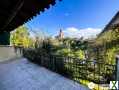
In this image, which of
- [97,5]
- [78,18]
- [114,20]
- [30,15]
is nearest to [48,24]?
[78,18]

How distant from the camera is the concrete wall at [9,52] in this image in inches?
812

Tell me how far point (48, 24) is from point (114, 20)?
2029 cm

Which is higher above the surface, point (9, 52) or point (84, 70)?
point (9, 52)

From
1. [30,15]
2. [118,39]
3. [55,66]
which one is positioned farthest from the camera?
[118,39]

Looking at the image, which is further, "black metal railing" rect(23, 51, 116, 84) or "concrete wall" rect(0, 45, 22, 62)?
"concrete wall" rect(0, 45, 22, 62)

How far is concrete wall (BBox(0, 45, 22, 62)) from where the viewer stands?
20.6 m

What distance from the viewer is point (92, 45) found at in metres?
18.6

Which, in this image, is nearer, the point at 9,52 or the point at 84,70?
the point at 84,70

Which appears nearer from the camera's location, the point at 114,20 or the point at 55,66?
the point at 55,66

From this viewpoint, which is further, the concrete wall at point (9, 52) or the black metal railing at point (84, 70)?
the concrete wall at point (9, 52)

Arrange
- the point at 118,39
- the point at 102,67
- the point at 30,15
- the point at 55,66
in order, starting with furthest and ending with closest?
1. the point at 118,39
2. the point at 55,66
3. the point at 102,67
4. the point at 30,15

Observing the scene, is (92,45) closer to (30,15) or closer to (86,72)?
(86,72)

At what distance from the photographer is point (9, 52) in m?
21.6

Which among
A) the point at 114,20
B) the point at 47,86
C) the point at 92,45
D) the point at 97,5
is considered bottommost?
the point at 47,86
